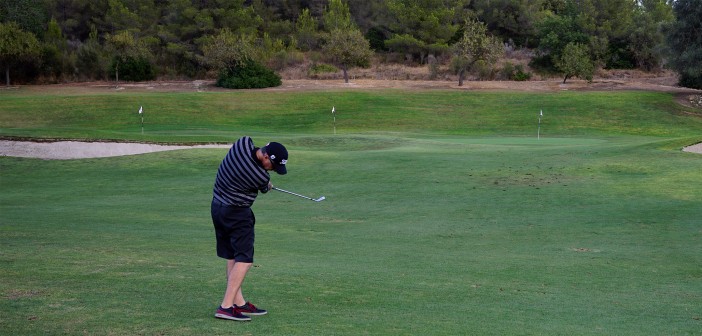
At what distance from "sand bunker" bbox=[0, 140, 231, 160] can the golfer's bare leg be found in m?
23.0

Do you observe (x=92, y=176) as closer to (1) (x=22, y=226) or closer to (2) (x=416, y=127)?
(1) (x=22, y=226)

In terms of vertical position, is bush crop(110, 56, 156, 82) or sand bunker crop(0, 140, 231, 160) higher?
bush crop(110, 56, 156, 82)

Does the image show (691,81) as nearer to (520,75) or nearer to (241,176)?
(520,75)

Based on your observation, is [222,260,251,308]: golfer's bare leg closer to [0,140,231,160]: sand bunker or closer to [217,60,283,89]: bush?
[0,140,231,160]: sand bunker

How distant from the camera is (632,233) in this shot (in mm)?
16734

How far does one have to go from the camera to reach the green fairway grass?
31.0ft

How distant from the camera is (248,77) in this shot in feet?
205

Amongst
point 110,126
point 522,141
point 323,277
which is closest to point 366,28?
point 110,126

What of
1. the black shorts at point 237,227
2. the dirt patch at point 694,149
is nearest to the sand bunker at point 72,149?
the dirt patch at point 694,149

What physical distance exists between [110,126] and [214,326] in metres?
40.8

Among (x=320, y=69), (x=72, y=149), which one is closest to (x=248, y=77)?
(x=320, y=69)

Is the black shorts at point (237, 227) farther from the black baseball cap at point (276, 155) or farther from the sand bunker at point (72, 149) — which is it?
the sand bunker at point (72, 149)

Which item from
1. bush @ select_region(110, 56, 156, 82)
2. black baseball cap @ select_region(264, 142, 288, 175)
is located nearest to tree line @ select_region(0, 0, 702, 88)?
bush @ select_region(110, 56, 156, 82)

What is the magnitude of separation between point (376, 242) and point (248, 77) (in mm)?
48089
